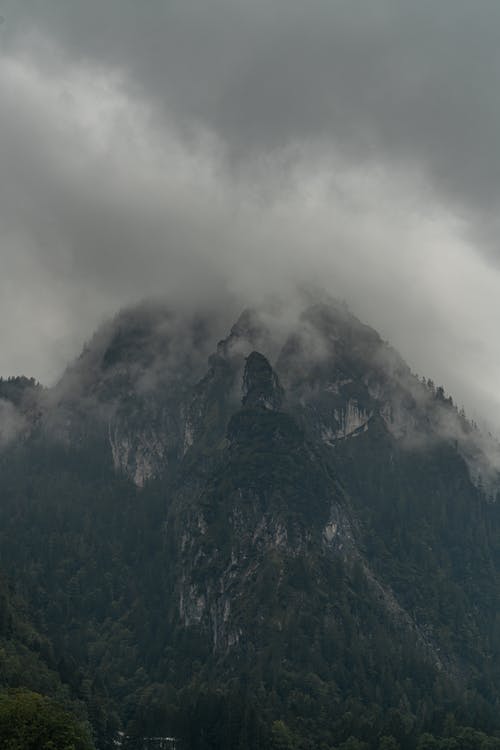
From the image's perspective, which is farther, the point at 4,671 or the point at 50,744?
the point at 4,671

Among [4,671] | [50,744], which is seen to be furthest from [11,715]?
[4,671]

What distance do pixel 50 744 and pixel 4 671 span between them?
171ft

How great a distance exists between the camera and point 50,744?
5763 inches

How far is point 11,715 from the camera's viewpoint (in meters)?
151

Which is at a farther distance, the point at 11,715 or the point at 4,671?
the point at 4,671

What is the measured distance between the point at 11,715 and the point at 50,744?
7.73 metres

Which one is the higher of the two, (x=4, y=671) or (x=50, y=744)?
(x=4, y=671)

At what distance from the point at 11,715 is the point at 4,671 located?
4624 centimetres

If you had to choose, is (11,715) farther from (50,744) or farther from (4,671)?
(4,671)

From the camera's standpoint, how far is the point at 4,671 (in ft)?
642
